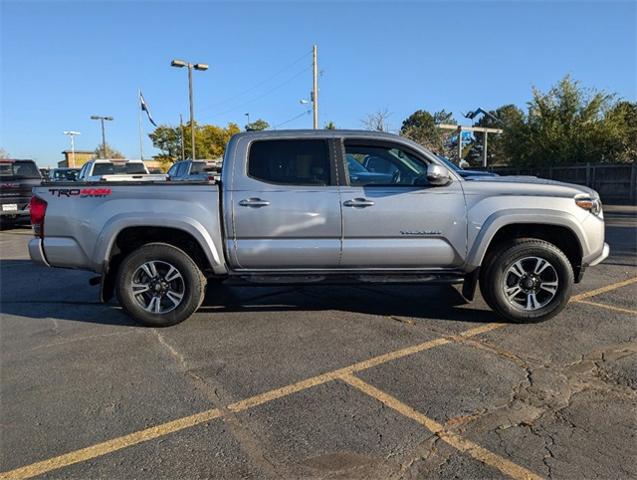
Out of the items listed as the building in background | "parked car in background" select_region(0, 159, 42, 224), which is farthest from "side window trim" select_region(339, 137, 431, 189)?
the building in background

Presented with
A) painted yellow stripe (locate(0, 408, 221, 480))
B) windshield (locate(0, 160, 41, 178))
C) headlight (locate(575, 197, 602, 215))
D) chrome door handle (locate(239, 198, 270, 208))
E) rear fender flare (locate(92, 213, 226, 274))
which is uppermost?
windshield (locate(0, 160, 41, 178))

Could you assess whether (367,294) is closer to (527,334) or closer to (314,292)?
(314,292)

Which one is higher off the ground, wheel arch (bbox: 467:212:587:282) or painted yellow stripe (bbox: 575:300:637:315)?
wheel arch (bbox: 467:212:587:282)

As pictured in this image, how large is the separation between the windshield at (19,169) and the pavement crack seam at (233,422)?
12520mm

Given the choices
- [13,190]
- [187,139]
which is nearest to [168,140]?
[187,139]

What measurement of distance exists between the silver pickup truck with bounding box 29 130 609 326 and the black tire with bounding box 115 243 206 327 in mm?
11

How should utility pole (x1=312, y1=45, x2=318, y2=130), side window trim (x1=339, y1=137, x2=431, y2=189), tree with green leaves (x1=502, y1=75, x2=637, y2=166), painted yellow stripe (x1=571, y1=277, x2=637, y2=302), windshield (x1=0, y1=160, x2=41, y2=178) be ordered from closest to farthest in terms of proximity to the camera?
1. side window trim (x1=339, y1=137, x2=431, y2=189)
2. painted yellow stripe (x1=571, y1=277, x2=637, y2=302)
3. windshield (x1=0, y1=160, x2=41, y2=178)
4. tree with green leaves (x1=502, y1=75, x2=637, y2=166)
5. utility pole (x1=312, y1=45, x2=318, y2=130)

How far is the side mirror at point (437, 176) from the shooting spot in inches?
188

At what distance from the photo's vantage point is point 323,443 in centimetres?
299

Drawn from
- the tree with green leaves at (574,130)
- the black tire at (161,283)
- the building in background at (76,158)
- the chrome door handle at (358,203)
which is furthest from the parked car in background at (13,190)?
the building in background at (76,158)

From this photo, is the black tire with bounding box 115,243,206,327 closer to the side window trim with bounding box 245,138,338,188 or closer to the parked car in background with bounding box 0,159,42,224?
the side window trim with bounding box 245,138,338,188

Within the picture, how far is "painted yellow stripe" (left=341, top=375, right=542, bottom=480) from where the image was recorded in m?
2.70

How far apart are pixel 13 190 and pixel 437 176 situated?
43.0 feet

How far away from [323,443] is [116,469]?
1.18 m
